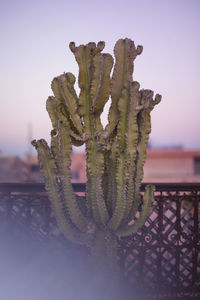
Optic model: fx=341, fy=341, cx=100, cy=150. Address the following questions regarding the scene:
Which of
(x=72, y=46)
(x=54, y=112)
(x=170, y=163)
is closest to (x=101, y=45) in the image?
(x=72, y=46)

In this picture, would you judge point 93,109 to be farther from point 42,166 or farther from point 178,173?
point 178,173

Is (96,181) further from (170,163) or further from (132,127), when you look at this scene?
(170,163)

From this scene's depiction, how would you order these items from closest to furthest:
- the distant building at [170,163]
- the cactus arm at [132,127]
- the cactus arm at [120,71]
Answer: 1. the cactus arm at [132,127]
2. the cactus arm at [120,71]
3. the distant building at [170,163]

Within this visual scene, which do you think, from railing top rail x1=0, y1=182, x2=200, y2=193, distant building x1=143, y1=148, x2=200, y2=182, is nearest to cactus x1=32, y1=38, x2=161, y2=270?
railing top rail x1=0, y1=182, x2=200, y2=193

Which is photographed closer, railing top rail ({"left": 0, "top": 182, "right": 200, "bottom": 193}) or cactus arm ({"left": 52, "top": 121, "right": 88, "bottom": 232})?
cactus arm ({"left": 52, "top": 121, "right": 88, "bottom": 232})

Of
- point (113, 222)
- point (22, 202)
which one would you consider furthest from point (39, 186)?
point (113, 222)

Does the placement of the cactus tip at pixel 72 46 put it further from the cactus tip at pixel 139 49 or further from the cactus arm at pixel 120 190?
the cactus arm at pixel 120 190

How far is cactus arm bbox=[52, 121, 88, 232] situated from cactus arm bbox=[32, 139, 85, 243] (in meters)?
0.06

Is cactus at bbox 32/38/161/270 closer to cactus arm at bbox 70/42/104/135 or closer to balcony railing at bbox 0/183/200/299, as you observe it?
cactus arm at bbox 70/42/104/135

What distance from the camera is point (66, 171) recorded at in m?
3.06

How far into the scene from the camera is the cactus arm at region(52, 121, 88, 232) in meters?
3.00

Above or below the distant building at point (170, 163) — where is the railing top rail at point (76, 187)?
below

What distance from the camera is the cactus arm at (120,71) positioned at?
9.90 feet

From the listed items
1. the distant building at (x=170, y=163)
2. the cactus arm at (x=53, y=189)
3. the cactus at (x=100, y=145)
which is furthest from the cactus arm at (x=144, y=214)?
the distant building at (x=170, y=163)
